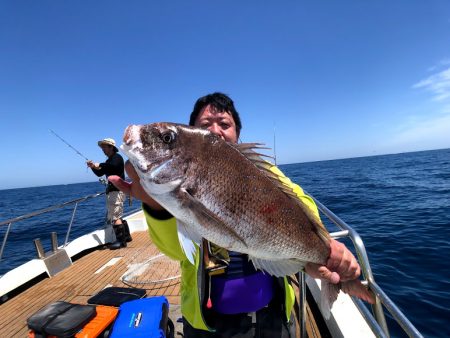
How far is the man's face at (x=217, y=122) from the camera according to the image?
7.77 ft

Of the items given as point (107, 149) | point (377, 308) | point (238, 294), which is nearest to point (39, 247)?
point (107, 149)

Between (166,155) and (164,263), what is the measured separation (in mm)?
5563

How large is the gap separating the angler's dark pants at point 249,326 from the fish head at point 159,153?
123 cm

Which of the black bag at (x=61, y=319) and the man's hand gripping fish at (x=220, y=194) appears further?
the black bag at (x=61, y=319)

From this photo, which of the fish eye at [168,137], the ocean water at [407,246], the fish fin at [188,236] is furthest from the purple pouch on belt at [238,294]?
the ocean water at [407,246]

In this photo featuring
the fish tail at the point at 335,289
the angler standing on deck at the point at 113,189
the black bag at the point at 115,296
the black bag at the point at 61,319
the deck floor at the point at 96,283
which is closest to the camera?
the fish tail at the point at 335,289

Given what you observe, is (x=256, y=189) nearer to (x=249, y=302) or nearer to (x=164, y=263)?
(x=249, y=302)

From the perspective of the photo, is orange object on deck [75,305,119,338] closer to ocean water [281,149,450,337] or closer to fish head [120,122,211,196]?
fish head [120,122,211,196]

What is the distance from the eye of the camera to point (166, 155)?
163 centimetres

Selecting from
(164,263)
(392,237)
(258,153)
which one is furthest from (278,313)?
(392,237)

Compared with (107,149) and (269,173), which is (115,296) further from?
(107,149)

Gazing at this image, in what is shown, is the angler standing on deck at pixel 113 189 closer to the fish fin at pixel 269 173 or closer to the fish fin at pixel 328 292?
the fish fin at pixel 269 173

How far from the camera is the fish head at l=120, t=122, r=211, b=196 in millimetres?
1584

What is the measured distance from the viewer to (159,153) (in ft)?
5.34
